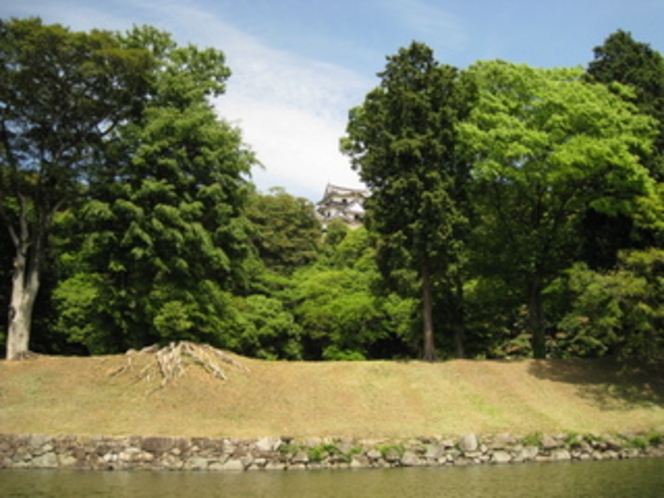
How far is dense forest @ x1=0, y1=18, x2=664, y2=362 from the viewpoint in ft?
76.2

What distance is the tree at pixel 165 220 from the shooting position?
2353 centimetres

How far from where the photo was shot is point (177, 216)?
923 inches

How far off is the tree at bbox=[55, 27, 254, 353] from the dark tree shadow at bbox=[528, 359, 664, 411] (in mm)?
13801

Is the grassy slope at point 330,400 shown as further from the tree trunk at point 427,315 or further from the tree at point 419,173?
the tree at point 419,173

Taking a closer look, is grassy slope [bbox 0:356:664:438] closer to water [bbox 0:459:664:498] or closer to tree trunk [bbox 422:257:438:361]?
tree trunk [bbox 422:257:438:361]

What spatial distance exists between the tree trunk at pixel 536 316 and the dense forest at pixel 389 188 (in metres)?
0.10

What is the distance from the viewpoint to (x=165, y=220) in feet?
77.8

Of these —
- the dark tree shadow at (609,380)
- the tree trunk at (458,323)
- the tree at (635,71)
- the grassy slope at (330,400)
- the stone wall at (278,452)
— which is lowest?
the stone wall at (278,452)

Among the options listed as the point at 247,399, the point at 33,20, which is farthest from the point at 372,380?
the point at 33,20

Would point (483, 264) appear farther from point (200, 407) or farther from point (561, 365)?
point (200, 407)

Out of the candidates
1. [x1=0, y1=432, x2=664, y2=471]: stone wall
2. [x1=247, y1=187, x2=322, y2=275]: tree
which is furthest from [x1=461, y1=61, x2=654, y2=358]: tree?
[x1=247, y1=187, x2=322, y2=275]: tree

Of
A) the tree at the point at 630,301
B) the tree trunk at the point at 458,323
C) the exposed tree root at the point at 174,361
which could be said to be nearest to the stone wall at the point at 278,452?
the exposed tree root at the point at 174,361

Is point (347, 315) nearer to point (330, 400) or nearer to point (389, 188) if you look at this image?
point (389, 188)

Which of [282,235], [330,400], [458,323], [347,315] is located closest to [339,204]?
[282,235]
